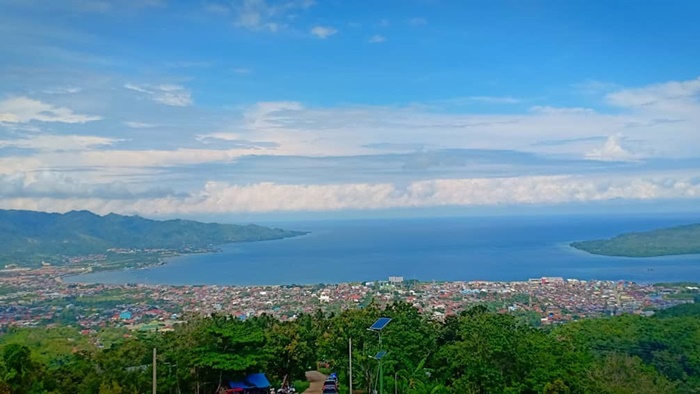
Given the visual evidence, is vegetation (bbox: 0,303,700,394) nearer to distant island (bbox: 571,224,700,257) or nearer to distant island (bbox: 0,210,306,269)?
distant island (bbox: 0,210,306,269)

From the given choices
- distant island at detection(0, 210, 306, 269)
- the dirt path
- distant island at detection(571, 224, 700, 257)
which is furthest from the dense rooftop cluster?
distant island at detection(571, 224, 700, 257)

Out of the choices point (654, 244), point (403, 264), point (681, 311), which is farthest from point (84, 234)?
point (654, 244)

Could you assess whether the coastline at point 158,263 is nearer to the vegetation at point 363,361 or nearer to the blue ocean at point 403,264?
the blue ocean at point 403,264

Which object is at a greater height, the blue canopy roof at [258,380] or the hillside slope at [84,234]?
the hillside slope at [84,234]

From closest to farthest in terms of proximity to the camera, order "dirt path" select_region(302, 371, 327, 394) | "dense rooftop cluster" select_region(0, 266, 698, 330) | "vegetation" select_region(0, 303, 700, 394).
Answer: "vegetation" select_region(0, 303, 700, 394), "dirt path" select_region(302, 371, 327, 394), "dense rooftop cluster" select_region(0, 266, 698, 330)

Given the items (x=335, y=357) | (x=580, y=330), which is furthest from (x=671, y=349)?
(x=335, y=357)

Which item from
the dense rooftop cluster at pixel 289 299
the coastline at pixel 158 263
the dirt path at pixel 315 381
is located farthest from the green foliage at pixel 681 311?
the coastline at pixel 158 263

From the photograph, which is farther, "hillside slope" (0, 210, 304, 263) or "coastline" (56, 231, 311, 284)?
"hillside slope" (0, 210, 304, 263)

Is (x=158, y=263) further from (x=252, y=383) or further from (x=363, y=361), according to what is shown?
(x=363, y=361)
